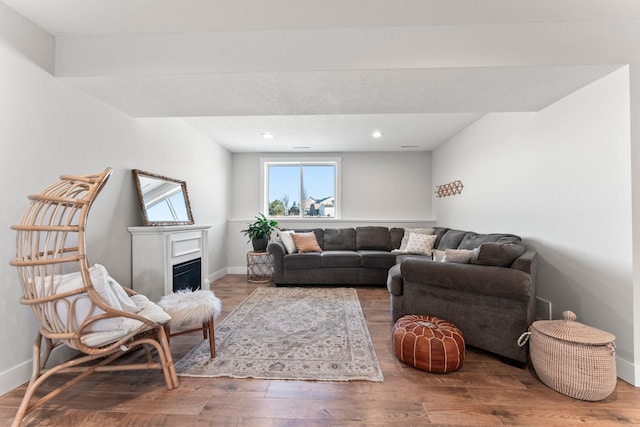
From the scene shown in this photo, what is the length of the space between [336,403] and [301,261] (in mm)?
2823

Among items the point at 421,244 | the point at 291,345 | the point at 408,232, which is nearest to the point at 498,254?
the point at 291,345

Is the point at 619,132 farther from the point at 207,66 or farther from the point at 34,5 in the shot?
the point at 34,5

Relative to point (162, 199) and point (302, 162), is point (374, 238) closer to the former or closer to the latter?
point (302, 162)

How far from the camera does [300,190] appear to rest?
5.70 meters

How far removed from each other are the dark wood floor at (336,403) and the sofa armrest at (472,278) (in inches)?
22.0

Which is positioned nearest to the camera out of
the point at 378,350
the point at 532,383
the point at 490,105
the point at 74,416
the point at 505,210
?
the point at 74,416

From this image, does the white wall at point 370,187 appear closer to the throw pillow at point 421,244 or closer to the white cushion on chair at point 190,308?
the throw pillow at point 421,244

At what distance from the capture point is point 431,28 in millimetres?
1926

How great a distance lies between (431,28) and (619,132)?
1.48 metres

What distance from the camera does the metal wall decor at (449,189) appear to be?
426 cm

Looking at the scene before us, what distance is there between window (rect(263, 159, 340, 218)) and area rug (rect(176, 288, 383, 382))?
8.18 ft

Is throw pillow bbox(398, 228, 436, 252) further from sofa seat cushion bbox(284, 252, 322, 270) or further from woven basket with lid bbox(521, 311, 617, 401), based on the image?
woven basket with lid bbox(521, 311, 617, 401)

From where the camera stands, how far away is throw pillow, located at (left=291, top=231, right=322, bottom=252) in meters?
4.63

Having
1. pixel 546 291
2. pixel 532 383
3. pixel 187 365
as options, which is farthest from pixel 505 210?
pixel 187 365
